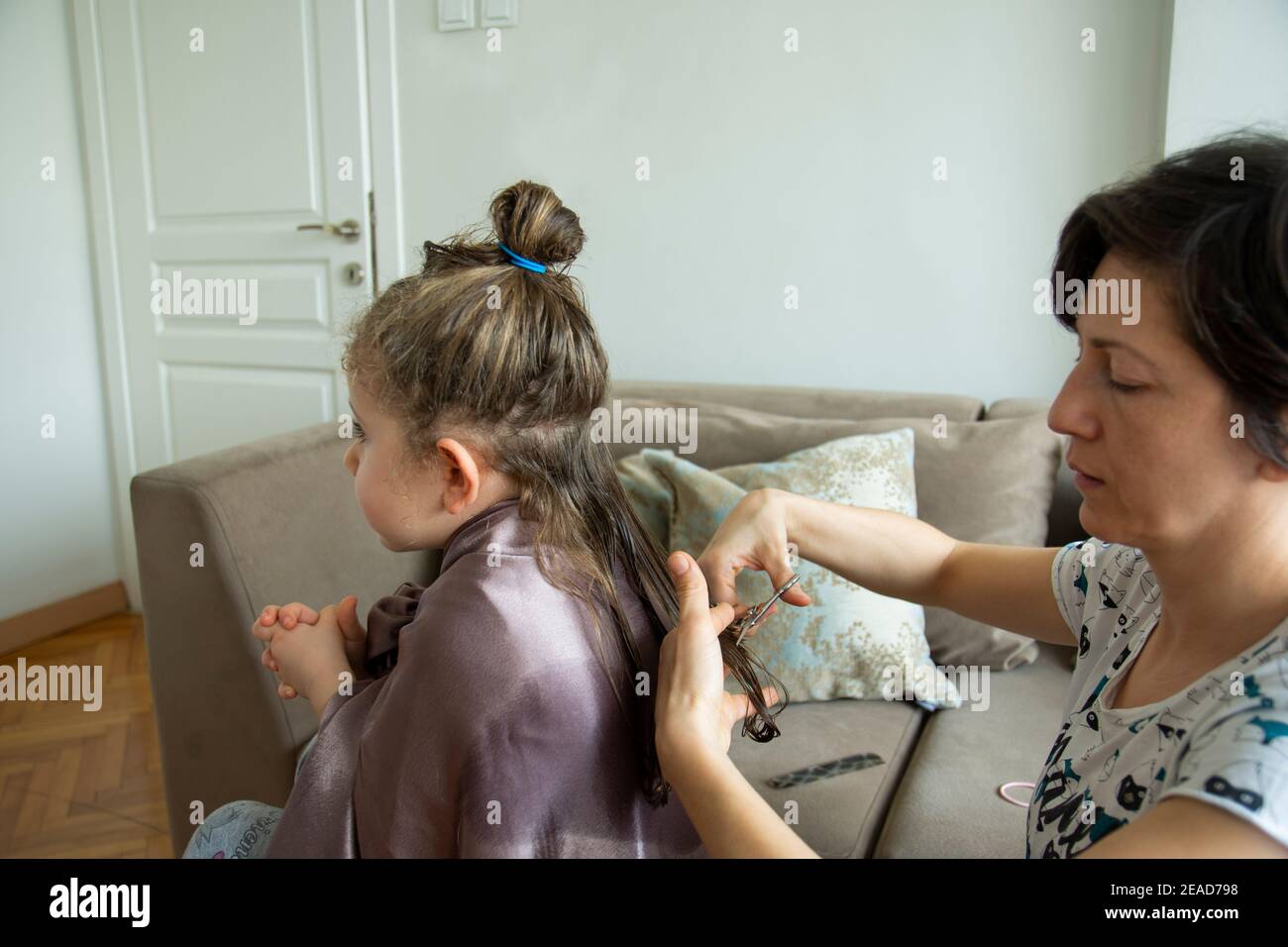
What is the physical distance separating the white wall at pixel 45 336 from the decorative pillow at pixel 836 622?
2.42 metres

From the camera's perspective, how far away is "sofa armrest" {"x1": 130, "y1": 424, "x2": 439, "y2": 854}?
1546mm

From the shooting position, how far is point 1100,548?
3.40ft

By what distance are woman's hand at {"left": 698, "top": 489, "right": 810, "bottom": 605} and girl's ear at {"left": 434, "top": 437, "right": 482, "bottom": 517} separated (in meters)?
0.26

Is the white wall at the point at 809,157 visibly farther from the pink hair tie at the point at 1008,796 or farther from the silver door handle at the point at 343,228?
the pink hair tie at the point at 1008,796

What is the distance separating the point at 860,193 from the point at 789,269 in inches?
9.0

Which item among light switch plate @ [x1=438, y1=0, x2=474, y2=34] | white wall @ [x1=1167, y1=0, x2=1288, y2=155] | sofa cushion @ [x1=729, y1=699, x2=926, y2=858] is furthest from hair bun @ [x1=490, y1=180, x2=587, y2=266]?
light switch plate @ [x1=438, y1=0, x2=474, y2=34]

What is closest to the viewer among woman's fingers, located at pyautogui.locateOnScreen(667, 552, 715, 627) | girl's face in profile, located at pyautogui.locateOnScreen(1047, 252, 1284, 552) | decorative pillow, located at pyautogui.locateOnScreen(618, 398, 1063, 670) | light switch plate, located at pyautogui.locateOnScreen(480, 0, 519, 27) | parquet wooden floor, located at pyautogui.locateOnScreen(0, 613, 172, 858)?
girl's face in profile, located at pyautogui.locateOnScreen(1047, 252, 1284, 552)

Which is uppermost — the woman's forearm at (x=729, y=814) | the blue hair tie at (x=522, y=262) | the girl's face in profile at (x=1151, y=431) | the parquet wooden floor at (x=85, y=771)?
the blue hair tie at (x=522, y=262)

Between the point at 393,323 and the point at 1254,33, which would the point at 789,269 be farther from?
the point at 393,323

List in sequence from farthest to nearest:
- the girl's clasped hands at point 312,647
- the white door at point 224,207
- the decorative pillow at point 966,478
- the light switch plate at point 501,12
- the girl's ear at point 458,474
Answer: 1. the white door at point 224,207
2. the light switch plate at point 501,12
3. the decorative pillow at point 966,478
4. the girl's clasped hands at point 312,647
5. the girl's ear at point 458,474

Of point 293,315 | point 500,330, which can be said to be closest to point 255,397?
point 293,315

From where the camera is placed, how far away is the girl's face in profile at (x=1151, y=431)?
70 centimetres

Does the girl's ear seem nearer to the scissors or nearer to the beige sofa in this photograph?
the scissors

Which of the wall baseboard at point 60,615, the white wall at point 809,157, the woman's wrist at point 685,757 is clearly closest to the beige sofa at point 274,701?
the woman's wrist at point 685,757
